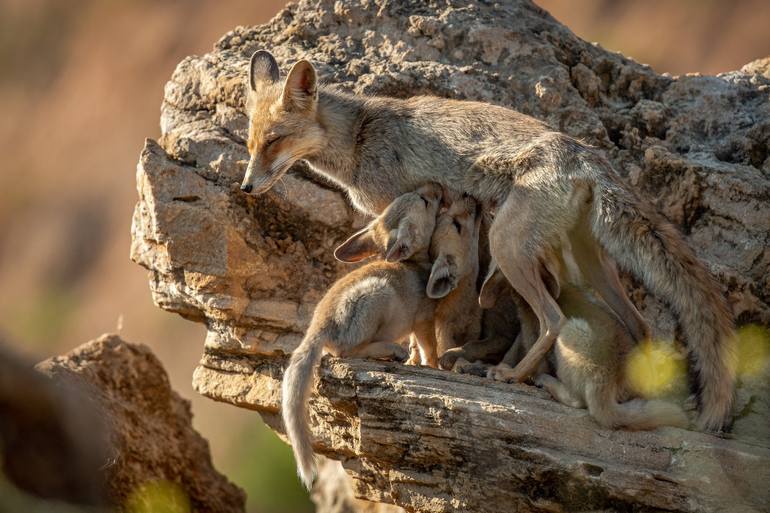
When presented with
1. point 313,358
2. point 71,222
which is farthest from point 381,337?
point 71,222

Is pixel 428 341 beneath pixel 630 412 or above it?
above

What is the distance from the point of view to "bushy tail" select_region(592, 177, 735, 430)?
6.70 m

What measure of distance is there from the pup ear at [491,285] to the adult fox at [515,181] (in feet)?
0.61

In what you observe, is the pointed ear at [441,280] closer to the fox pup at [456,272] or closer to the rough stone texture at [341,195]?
the fox pup at [456,272]

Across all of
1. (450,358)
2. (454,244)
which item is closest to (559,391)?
(450,358)

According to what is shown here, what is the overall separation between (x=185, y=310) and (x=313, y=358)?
2.24 m

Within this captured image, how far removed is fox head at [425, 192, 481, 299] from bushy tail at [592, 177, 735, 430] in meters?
1.01

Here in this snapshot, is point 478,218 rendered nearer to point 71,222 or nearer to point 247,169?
point 247,169

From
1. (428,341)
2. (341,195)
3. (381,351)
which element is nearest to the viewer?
(381,351)

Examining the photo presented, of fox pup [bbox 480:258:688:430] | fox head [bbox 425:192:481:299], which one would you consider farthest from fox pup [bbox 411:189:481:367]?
fox pup [bbox 480:258:688:430]

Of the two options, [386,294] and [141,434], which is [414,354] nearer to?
[386,294]

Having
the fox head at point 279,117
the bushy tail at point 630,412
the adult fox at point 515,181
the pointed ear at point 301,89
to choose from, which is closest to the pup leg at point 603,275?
the adult fox at point 515,181

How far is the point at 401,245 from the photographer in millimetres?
7633

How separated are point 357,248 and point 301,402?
157 centimetres
